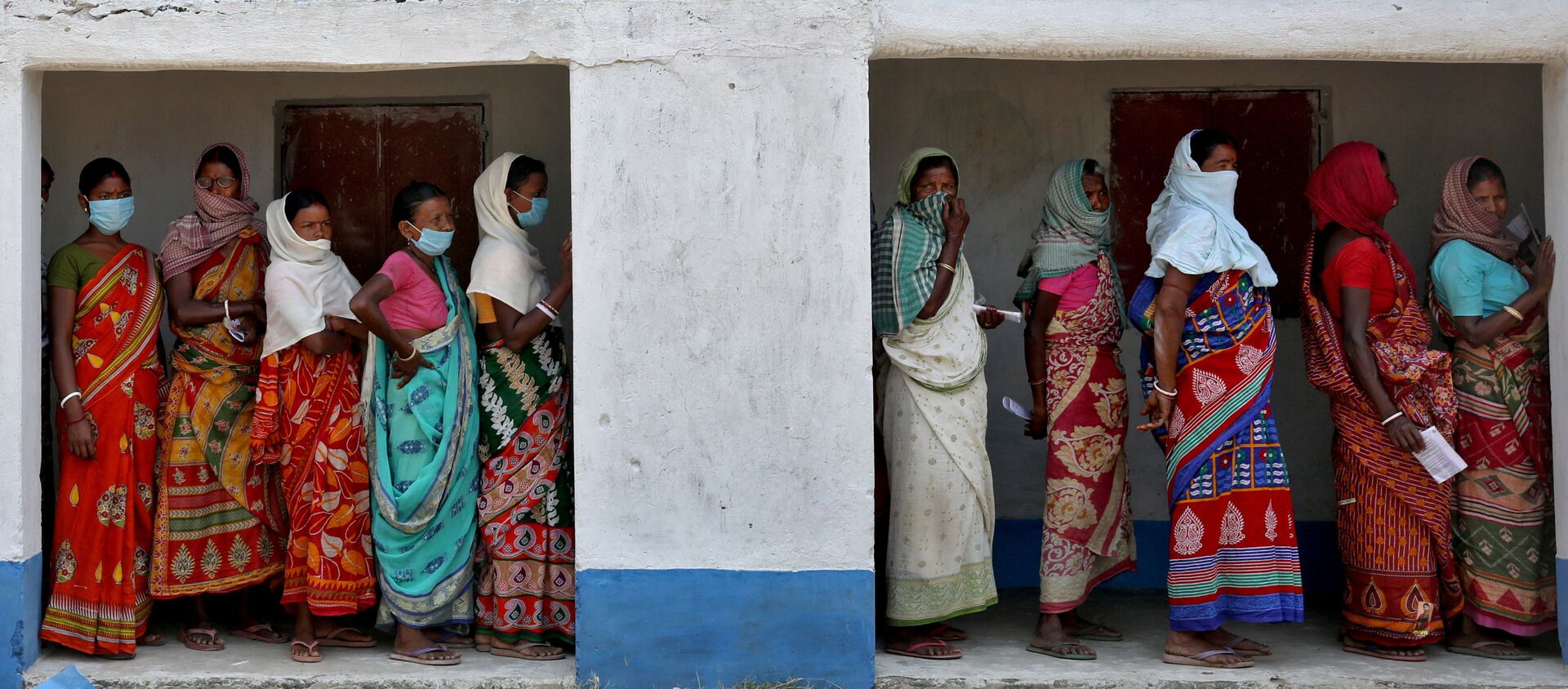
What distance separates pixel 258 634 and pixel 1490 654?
13.9ft

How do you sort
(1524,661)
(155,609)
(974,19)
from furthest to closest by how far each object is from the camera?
(155,609) < (1524,661) < (974,19)

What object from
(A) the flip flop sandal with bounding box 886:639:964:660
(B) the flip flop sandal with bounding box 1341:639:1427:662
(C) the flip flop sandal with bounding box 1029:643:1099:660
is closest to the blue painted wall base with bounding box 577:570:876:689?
(A) the flip flop sandal with bounding box 886:639:964:660

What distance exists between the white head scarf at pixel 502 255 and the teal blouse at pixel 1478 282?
10.1 feet

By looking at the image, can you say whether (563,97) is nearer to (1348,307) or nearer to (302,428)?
(302,428)

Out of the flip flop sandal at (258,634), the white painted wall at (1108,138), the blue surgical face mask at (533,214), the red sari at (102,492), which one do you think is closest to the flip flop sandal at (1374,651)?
the white painted wall at (1108,138)

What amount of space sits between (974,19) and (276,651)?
3.17 metres

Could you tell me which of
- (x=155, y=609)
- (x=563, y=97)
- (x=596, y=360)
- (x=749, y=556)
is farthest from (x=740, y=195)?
(x=155, y=609)

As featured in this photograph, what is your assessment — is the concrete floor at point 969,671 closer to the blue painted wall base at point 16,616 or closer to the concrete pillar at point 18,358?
the blue painted wall base at point 16,616

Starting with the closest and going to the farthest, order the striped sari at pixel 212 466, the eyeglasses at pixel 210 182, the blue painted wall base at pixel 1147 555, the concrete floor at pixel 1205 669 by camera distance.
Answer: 1. the concrete floor at pixel 1205 669
2. the striped sari at pixel 212 466
3. the eyeglasses at pixel 210 182
4. the blue painted wall base at pixel 1147 555

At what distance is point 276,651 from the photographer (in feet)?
16.2

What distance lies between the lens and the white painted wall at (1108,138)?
576cm

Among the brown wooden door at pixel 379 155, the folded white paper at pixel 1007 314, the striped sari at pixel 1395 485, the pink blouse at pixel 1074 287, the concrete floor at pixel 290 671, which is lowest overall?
the concrete floor at pixel 290 671

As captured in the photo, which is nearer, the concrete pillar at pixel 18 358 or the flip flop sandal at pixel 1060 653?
the concrete pillar at pixel 18 358

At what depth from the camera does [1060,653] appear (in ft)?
15.8
